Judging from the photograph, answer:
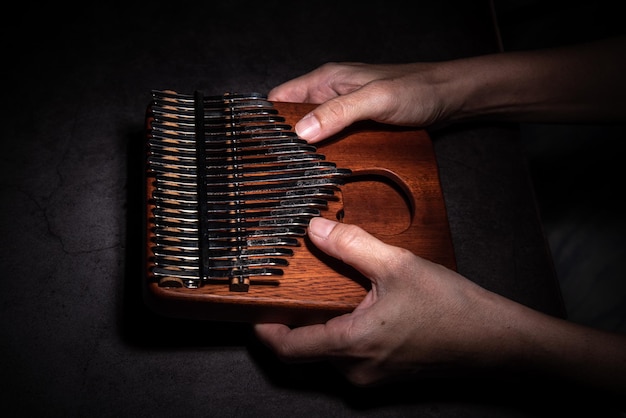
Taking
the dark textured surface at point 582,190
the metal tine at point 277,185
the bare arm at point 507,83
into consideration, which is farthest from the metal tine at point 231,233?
the dark textured surface at point 582,190

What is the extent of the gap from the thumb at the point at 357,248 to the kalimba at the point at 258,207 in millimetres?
68

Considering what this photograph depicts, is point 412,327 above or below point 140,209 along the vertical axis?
below

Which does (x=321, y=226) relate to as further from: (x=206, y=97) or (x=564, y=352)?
(x=564, y=352)

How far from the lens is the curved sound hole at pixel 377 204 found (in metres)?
1.64

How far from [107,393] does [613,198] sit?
203 centimetres

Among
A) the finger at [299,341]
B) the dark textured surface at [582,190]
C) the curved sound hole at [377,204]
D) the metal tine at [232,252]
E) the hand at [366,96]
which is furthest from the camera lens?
the dark textured surface at [582,190]

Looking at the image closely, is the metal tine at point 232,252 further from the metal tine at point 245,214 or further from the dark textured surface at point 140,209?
the dark textured surface at point 140,209

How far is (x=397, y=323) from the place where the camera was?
135 cm

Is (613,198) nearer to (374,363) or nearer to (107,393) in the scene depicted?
(374,363)

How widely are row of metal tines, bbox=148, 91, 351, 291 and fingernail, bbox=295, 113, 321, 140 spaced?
0.02m

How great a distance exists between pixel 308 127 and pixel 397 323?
569 millimetres

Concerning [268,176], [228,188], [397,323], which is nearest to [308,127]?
[268,176]

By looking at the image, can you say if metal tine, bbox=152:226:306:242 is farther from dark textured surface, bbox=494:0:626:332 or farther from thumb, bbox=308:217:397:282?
dark textured surface, bbox=494:0:626:332

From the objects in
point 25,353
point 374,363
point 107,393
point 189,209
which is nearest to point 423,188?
point 374,363
